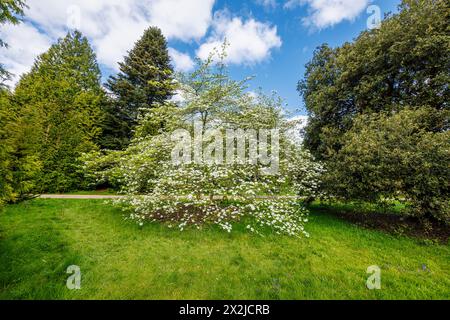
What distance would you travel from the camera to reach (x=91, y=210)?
8.20m

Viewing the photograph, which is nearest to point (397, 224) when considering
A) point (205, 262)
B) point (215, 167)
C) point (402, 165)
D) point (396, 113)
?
point (402, 165)

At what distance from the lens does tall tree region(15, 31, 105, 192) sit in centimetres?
1212

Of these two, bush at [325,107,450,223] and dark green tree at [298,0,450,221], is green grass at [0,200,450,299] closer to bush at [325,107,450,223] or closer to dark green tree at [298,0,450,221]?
bush at [325,107,450,223]

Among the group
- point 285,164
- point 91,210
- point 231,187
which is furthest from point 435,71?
point 91,210

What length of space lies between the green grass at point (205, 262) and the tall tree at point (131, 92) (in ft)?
31.2

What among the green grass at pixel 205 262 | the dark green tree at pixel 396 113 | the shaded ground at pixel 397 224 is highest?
the dark green tree at pixel 396 113

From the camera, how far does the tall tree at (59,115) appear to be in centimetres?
1212

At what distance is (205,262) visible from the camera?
4.32 metres

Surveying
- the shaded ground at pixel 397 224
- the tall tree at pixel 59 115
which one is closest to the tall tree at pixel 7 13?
the tall tree at pixel 59 115

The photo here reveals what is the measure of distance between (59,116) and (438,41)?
19.8m

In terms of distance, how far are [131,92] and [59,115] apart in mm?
5041

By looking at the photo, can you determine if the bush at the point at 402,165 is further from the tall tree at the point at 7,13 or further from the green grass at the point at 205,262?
the tall tree at the point at 7,13

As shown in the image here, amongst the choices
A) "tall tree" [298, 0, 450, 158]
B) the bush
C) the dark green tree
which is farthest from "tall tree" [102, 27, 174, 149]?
the bush

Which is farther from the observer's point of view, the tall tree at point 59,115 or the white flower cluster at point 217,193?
the tall tree at point 59,115
